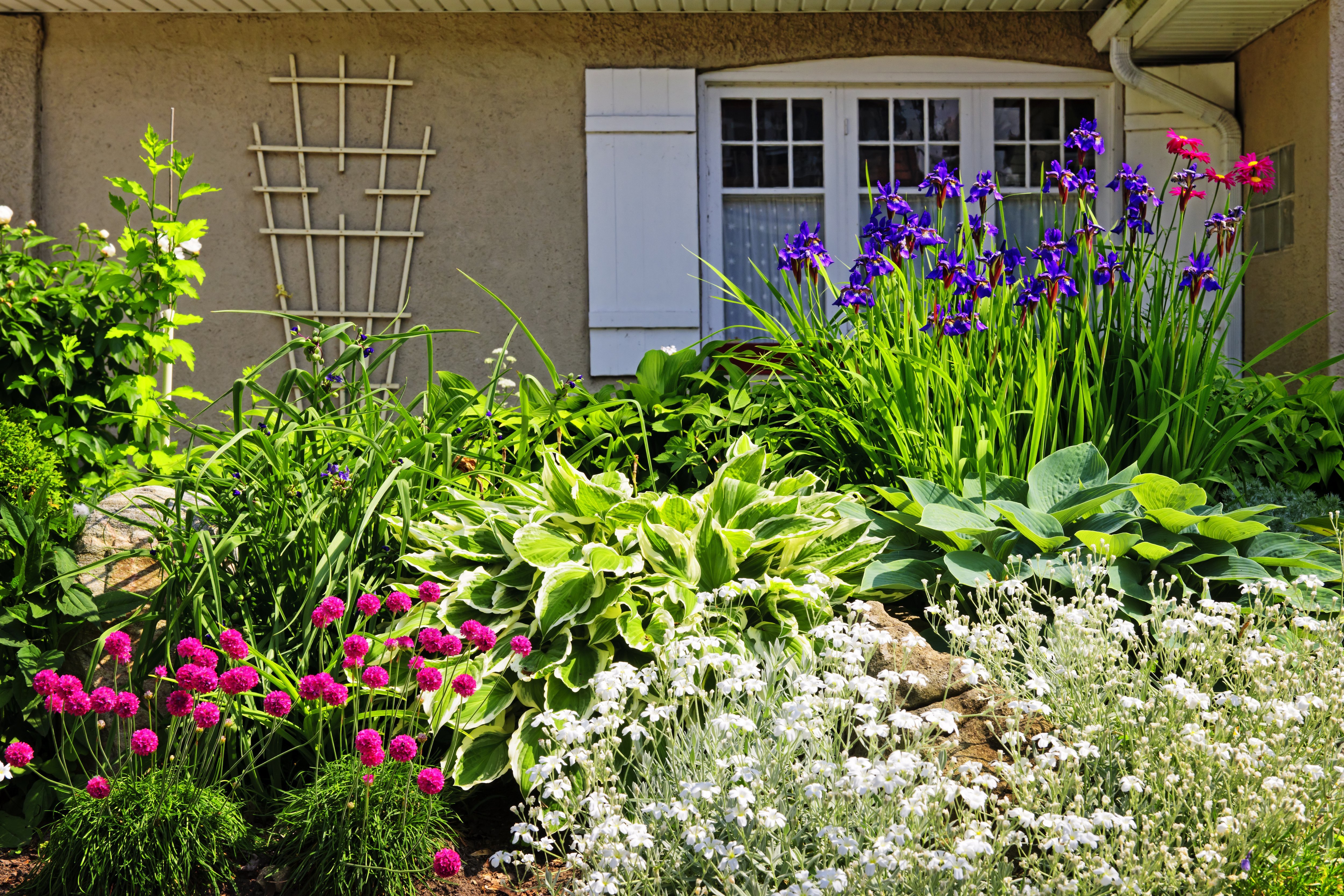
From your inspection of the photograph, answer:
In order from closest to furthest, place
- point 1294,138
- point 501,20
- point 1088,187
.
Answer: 1. point 1088,187
2. point 1294,138
3. point 501,20

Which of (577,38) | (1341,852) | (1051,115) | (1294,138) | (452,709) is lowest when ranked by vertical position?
(1341,852)

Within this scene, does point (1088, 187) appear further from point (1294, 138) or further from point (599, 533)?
point (1294, 138)

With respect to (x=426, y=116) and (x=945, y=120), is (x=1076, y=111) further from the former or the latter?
(x=426, y=116)

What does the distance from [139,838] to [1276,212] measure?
17.6ft

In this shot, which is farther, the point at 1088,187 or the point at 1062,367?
the point at 1062,367

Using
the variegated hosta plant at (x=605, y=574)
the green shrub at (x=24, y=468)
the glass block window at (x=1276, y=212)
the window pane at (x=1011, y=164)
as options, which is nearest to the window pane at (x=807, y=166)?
the window pane at (x=1011, y=164)

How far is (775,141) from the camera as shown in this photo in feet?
16.6

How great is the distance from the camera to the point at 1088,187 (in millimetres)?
2480

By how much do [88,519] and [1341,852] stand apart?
263 centimetres

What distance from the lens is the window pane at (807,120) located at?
5.06 meters

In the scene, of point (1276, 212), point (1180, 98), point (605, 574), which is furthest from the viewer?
point (1180, 98)

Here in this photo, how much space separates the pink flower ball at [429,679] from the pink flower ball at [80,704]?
49cm

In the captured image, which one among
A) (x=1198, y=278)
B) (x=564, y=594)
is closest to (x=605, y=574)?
(x=564, y=594)

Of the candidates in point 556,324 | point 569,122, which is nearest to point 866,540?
point 556,324
